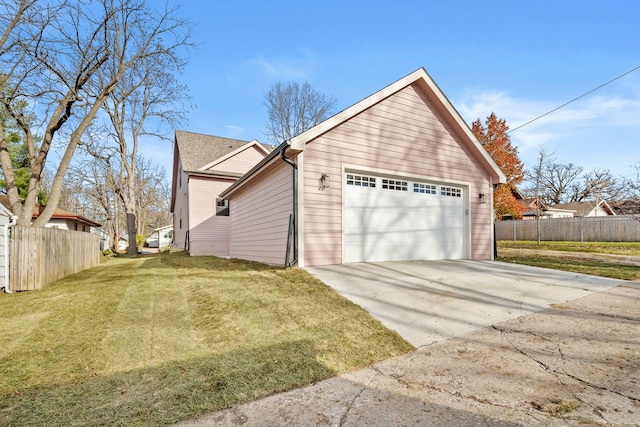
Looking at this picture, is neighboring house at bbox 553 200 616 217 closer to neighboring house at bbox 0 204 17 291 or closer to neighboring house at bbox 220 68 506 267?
neighboring house at bbox 220 68 506 267

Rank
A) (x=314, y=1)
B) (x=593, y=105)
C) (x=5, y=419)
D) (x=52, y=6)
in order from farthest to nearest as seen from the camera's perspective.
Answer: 1. (x=593, y=105)
2. (x=52, y=6)
3. (x=314, y=1)
4. (x=5, y=419)

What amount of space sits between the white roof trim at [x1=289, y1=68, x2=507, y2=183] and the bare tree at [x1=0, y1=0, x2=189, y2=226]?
28.1ft

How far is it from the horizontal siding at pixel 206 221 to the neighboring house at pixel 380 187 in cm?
605

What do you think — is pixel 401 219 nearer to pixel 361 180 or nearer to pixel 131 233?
pixel 361 180

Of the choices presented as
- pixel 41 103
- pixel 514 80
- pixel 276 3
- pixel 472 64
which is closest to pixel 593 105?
pixel 514 80

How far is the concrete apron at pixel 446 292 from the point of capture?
3.86m

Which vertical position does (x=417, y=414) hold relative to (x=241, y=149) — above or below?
below

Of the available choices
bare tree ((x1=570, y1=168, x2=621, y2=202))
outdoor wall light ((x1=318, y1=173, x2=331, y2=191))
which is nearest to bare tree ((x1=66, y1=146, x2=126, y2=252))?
outdoor wall light ((x1=318, y1=173, x2=331, y2=191))

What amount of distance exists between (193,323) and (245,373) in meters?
1.59

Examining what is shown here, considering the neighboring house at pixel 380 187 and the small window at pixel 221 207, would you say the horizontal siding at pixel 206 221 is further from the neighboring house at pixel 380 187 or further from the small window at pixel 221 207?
the neighboring house at pixel 380 187

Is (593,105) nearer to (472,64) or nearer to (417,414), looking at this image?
(472,64)

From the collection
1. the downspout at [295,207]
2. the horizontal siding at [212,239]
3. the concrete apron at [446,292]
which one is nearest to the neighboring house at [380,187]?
the downspout at [295,207]

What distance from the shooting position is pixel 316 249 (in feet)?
22.7

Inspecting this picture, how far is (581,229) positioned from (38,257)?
2702cm
